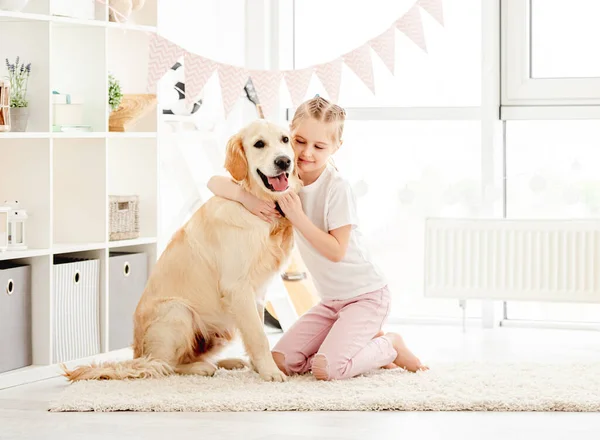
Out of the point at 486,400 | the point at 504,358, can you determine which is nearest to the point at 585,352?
the point at 504,358

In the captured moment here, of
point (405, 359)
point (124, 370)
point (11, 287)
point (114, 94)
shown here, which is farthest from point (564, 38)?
point (11, 287)

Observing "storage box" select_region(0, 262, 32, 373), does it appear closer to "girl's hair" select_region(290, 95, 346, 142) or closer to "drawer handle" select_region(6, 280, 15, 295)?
"drawer handle" select_region(6, 280, 15, 295)

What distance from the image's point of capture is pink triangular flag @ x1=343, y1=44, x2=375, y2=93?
12.2ft

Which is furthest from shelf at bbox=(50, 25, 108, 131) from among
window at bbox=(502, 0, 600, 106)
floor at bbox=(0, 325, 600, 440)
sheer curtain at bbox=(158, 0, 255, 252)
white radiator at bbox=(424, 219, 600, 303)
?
window at bbox=(502, 0, 600, 106)

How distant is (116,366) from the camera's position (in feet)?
9.87

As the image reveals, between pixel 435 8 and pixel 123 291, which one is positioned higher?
pixel 435 8

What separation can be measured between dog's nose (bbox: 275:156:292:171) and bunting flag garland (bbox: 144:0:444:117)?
2.52 ft

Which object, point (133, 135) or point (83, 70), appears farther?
point (133, 135)

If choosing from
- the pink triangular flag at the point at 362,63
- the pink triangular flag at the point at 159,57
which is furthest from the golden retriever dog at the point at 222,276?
the pink triangular flag at the point at 362,63

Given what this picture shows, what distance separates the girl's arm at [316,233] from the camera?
9.71ft

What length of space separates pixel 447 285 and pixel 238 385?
1.59 m

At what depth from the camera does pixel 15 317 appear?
10.2 ft

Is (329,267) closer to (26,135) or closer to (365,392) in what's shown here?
(365,392)

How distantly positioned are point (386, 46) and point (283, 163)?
3.39ft
